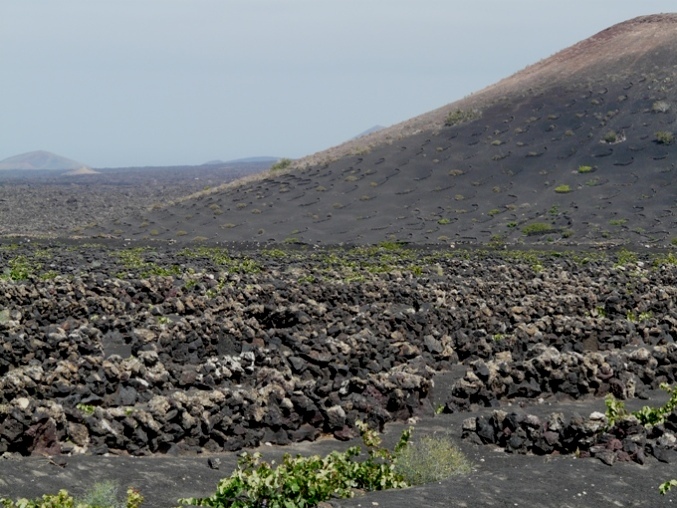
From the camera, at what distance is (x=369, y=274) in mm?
29406

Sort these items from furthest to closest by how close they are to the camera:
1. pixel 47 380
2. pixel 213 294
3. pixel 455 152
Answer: pixel 455 152 → pixel 213 294 → pixel 47 380

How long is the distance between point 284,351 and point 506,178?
54.9 metres

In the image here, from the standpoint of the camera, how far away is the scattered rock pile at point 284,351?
1075cm

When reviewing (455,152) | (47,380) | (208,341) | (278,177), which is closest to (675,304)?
(208,341)

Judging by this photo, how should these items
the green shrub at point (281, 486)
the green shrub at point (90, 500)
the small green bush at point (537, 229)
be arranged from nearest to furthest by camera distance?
the green shrub at point (90, 500) → the green shrub at point (281, 486) → the small green bush at point (537, 229)

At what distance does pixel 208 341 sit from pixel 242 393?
190 inches

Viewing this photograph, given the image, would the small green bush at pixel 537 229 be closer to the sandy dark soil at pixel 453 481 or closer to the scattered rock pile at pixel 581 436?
the scattered rock pile at pixel 581 436

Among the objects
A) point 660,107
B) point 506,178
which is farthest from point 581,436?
point 660,107

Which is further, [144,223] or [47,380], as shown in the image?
[144,223]

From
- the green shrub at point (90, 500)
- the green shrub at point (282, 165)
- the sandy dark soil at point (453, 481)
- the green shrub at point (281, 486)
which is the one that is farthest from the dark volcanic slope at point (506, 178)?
the green shrub at point (90, 500)

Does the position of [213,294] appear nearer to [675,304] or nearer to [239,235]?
[675,304]

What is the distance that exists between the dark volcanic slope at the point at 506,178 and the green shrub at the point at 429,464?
140ft

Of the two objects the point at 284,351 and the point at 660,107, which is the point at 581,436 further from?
the point at 660,107

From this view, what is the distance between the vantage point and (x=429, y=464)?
369 inches
